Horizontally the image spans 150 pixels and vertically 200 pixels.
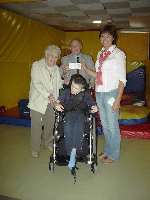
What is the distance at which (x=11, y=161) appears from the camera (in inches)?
120

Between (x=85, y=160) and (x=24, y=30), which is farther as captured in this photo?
(x=24, y=30)

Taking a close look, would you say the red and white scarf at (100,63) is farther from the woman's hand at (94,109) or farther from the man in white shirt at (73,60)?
the man in white shirt at (73,60)

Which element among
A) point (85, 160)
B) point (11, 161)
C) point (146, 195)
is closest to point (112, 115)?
point (85, 160)

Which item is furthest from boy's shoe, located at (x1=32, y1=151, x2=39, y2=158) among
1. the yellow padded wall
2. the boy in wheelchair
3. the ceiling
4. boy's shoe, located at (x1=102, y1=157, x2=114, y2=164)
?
the ceiling

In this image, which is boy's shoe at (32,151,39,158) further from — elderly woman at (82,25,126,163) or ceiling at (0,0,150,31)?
ceiling at (0,0,150,31)

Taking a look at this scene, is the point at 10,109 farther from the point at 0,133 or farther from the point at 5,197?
the point at 5,197

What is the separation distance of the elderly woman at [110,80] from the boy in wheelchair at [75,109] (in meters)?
0.14

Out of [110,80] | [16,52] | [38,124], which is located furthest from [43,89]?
[16,52]

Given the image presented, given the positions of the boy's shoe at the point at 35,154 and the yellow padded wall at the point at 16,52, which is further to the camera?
the yellow padded wall at the point at 16,52

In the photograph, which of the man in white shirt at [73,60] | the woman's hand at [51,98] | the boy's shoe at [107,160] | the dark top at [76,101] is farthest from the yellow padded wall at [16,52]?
the boy's shoe at [107,160]

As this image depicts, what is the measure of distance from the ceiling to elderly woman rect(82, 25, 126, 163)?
2.03 meters

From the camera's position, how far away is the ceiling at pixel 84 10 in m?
4.74

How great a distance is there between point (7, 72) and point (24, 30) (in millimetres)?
1171

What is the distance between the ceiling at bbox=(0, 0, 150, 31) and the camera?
474 centimetres
